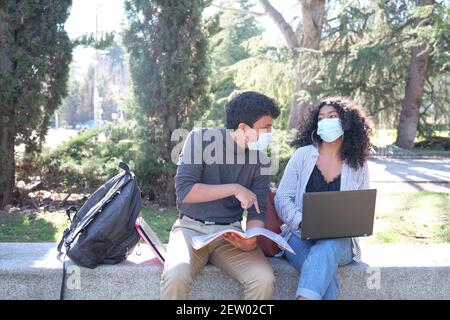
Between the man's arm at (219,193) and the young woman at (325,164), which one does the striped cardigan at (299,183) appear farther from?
the man's arm at (219,193)

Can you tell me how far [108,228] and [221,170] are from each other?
0.83 m

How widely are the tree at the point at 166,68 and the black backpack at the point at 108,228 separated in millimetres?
4363

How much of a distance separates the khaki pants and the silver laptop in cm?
37

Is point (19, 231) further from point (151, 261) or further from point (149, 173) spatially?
point (151, 261)

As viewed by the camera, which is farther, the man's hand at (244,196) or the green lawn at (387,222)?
the green lawn at (387,222)

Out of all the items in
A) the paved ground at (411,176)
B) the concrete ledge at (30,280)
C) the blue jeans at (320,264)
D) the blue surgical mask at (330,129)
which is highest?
A: the blue surgical mask at (330,129)

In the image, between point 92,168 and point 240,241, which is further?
point 92,168

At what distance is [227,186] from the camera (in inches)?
131

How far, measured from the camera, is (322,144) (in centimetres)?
392

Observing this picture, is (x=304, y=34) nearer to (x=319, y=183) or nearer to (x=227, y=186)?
(x=319, y=183)

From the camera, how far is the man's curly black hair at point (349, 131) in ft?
12.4

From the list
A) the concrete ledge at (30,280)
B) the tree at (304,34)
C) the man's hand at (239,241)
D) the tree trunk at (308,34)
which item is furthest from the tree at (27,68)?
the tree trunk at (308,34)

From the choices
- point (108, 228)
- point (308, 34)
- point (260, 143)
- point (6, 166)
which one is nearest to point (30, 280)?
point (108, 228)
